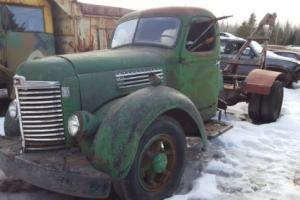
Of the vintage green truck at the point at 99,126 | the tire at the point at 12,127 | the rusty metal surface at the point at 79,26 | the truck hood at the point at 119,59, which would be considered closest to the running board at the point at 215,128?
the vintage green truck at the point at 99,126

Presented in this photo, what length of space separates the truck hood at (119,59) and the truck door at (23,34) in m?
4.50

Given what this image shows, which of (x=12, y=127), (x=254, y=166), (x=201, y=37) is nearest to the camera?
Answer: (x=12, y=127)

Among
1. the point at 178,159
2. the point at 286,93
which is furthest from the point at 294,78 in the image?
the point at 178,159

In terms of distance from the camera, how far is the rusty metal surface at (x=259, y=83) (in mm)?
6992

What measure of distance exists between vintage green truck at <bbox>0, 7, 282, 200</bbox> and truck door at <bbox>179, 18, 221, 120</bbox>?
36 centimetres

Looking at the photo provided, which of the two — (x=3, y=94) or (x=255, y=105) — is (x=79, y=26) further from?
(x=255, y=105)

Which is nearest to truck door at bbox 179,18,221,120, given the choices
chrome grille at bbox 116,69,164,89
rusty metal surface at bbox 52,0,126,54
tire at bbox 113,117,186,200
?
chrome grille at bbox 116,69,164,89

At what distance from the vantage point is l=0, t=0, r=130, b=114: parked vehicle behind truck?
28.0 ft

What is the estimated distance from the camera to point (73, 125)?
3539 millimetres

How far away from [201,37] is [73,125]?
97.1 inches

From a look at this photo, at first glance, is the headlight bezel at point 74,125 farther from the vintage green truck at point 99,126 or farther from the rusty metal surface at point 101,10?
the rusty metal surface at point 101,10

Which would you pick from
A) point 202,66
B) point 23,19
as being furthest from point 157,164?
point 23,19

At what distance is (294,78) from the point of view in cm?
1390

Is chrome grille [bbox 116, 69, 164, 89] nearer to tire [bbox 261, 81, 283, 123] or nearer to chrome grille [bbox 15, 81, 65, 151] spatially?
chrome grille [bbox 15, 81, 65, 151]
